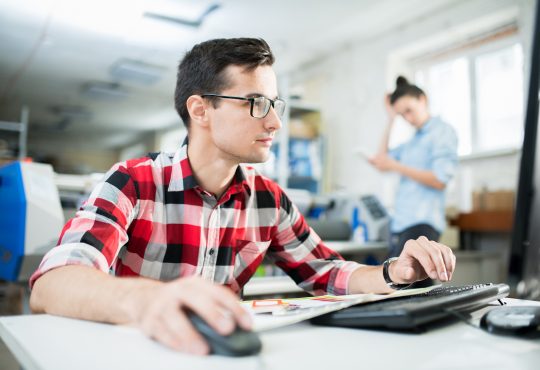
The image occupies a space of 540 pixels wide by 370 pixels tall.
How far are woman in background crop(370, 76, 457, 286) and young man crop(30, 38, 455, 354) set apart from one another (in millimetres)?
1139

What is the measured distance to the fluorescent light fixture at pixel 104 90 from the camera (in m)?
5.26

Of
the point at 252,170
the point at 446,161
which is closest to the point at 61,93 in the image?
the point at 446,161

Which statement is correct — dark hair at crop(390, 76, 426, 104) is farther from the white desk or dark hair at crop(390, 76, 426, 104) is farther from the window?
the white desk

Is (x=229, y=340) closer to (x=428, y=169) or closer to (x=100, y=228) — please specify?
(x=100, y=228)

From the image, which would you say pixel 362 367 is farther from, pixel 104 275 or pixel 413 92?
pixel 413 92

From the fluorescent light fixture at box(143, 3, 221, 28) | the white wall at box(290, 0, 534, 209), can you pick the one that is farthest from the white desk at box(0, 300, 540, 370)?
the fluorescent light fixture at box(143, 3, 221, 28)

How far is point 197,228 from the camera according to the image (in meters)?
0.88

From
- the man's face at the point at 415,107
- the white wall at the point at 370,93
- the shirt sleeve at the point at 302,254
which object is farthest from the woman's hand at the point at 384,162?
the shirt sleeve at the point at 302,254

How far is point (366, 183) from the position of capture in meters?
3.67

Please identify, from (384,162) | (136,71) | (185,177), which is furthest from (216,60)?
(136,71)

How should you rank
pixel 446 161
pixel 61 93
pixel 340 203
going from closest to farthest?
pixel 446 161, pixel 340 203, pixel 61 93

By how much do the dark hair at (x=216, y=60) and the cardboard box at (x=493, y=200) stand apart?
2.09 metres

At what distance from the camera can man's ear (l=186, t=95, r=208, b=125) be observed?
98 cm

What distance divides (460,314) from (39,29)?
3931 millimetres
